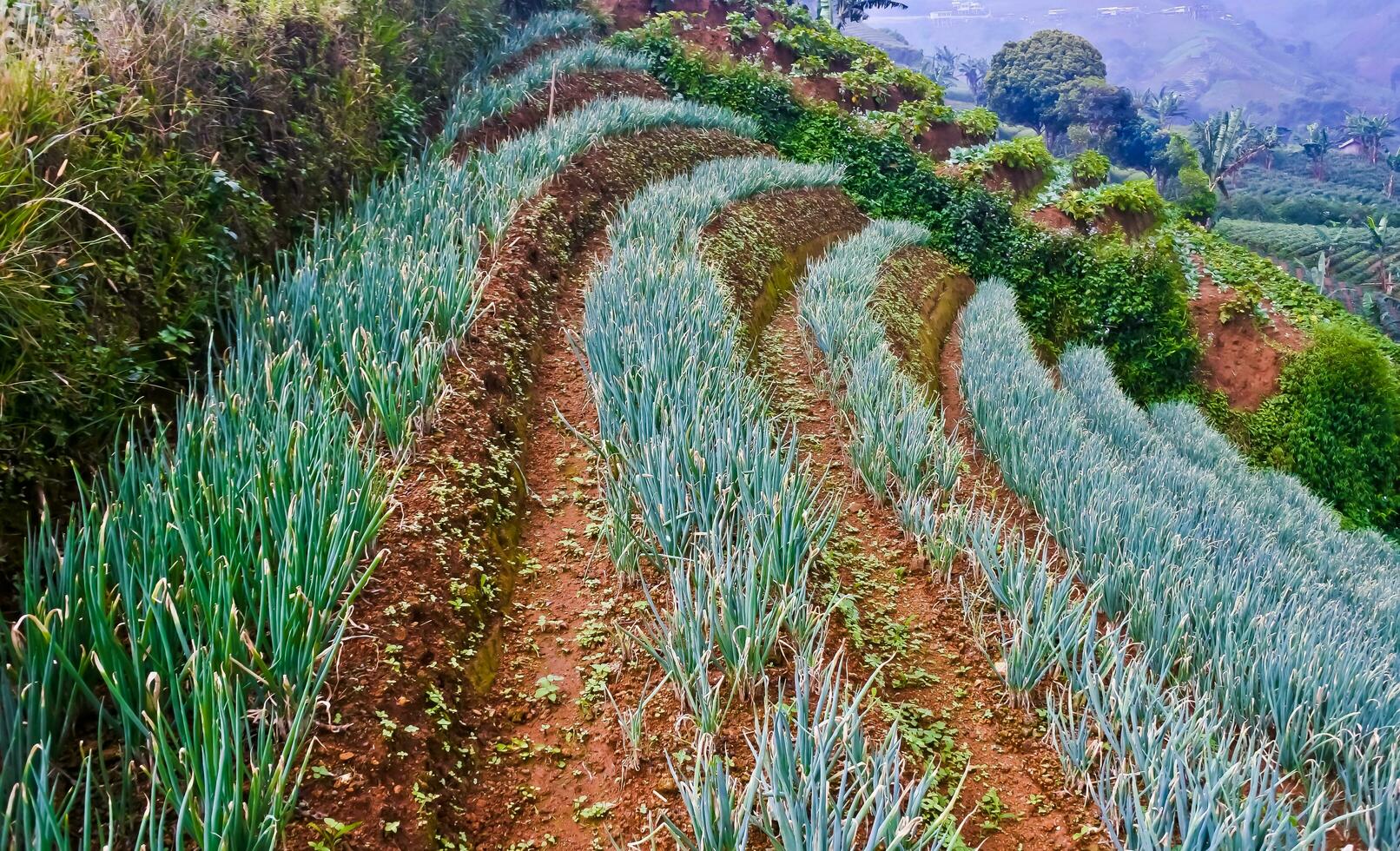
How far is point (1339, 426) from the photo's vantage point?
10570 millimetres

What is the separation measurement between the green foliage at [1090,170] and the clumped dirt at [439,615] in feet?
44.9

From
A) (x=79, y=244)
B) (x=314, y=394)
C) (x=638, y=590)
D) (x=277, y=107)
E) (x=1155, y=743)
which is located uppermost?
(x=277, y=107)

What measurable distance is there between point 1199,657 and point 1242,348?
11.3 m

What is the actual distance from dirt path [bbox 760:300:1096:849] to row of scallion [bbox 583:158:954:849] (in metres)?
0.19

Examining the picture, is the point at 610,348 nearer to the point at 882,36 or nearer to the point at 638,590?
the point at 638,590

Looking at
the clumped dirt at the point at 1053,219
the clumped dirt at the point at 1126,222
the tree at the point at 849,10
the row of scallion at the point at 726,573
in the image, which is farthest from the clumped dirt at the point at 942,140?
the tree at the point at 849,10

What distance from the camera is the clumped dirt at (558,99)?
7352 mm

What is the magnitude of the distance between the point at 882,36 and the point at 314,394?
123 metres

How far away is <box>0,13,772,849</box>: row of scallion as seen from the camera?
1262mm

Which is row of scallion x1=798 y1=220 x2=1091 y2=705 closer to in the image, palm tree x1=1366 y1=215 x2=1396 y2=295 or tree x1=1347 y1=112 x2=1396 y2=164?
palm tree x1=1366 y1=215 x2=1396 y2=295

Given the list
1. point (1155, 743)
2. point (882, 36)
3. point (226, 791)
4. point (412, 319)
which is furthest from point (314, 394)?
point (882, 36)

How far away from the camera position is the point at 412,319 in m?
3.20

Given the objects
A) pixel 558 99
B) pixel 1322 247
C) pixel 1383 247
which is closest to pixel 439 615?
pixel 558 99

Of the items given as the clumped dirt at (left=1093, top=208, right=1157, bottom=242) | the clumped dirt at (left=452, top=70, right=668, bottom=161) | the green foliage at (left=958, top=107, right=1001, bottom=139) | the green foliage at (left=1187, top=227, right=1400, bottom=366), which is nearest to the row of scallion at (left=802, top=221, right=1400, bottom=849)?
the clumped dirt at (left=452, top=70, right=668, bottom=161)
